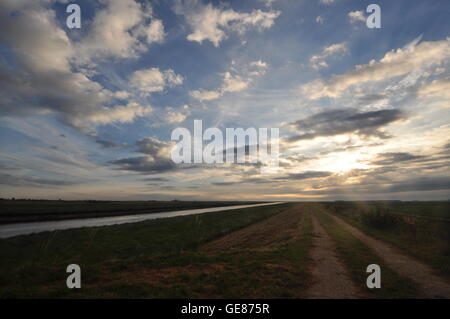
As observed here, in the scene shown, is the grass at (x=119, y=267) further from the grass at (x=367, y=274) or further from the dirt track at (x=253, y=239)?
the grass at (x=367, y=274)

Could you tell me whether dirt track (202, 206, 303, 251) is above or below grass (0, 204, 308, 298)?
below

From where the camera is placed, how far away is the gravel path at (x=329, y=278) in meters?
10.7

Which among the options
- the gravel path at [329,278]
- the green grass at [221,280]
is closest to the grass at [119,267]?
the green grass at [221,280]

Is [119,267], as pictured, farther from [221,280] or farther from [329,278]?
[329,278]

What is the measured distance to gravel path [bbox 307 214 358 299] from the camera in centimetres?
1067

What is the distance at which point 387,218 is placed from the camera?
107ft

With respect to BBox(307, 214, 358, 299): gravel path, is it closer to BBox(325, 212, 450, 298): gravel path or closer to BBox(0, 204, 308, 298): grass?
BBox(0, 204, 308, 298): grass

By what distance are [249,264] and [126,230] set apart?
77.8 ft

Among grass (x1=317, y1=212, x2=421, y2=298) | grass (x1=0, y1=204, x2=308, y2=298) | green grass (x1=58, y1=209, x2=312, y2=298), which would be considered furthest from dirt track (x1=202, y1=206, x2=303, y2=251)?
grass (x1=317, y1=212, x2=421, y2=298)
